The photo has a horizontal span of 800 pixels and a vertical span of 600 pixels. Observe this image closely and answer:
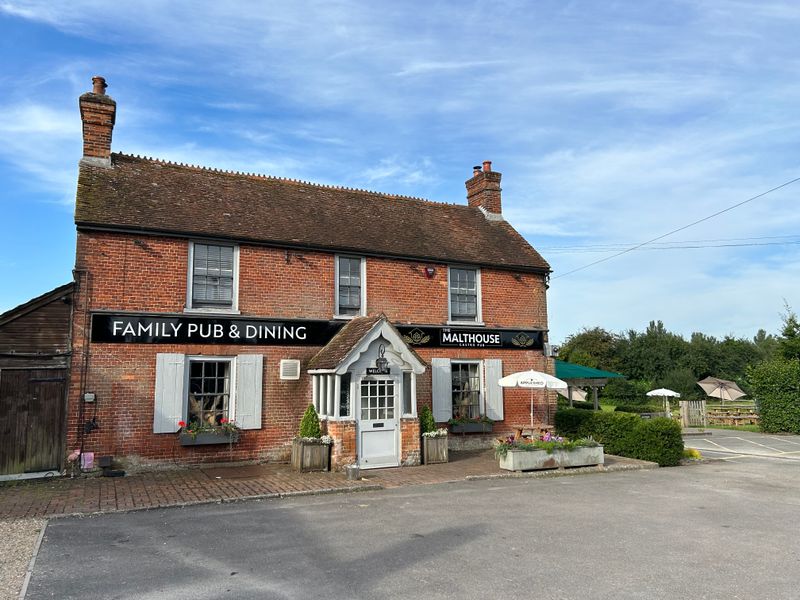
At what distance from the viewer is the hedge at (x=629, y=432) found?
15.1 meters

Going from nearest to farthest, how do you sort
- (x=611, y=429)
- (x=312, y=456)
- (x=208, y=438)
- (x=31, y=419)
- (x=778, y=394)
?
(x=31, y=419)
(x=312, y=456)
(x=208, y=438)
(x=611, y=429)
(x=778, y=394)

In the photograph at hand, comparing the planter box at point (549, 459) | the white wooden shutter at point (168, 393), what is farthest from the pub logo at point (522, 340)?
the white wooden shutter at point (168, 393)

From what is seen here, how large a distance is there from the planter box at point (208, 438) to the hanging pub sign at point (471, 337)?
5.14 meters

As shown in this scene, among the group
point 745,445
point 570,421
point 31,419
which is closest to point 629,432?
point 570,421

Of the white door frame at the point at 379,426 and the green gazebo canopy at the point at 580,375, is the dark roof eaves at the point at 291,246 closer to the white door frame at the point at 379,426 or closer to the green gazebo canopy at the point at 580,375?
the white door frame at the point at 379,426

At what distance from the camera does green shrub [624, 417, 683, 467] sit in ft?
49.4

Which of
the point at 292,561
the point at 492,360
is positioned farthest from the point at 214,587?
the point at 492,360

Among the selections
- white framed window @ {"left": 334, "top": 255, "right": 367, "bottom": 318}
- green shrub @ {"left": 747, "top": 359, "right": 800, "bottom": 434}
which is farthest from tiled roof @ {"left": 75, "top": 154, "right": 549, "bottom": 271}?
green shrub @ {"left": 747, "top": 359, "right": 800, "bottom": 434}

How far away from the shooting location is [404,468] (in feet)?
46.0

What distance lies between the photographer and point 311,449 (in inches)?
525

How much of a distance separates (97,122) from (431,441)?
11534 mm

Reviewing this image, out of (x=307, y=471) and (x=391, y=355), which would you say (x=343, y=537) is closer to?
(x=307, y=471)

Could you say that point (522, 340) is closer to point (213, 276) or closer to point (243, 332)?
point (243, 332)

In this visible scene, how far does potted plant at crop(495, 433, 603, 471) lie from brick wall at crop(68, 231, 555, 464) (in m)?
2.25
